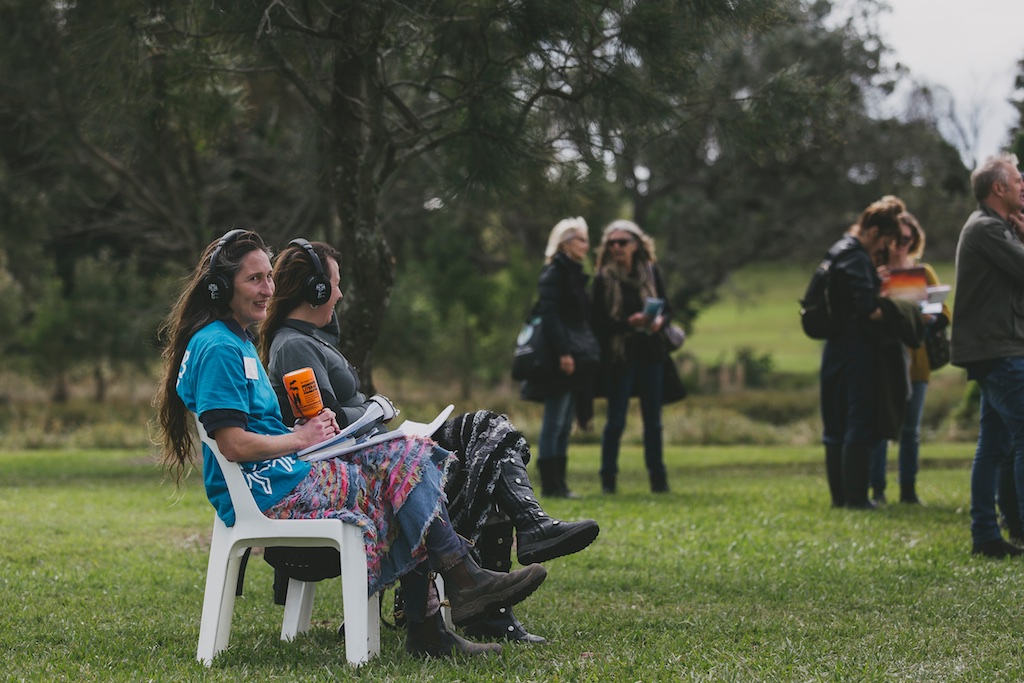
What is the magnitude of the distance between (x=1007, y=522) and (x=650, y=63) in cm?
335

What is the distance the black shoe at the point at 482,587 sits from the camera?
4.32 m

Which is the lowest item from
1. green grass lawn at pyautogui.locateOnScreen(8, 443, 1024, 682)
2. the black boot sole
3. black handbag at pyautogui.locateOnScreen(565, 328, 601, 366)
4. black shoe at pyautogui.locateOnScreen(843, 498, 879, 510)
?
black shoe at pyautogui.locateOnScreen(843, 498, 879, 510)

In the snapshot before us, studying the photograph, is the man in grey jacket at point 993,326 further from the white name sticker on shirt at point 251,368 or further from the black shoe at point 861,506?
the white name sticker on shirt at point 251,368

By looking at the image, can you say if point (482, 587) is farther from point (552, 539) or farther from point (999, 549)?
point (999, 549)

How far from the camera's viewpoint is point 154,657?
4.47m

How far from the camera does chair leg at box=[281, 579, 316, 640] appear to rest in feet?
15.9

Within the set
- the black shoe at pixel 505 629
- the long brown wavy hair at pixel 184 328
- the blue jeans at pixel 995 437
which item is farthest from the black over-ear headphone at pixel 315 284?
the blue jeans at pixel 995 437

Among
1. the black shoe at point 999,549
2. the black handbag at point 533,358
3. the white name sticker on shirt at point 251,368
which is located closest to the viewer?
the white name sticker on shirt at point 251,368

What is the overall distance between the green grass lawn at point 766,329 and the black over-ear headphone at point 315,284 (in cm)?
2342

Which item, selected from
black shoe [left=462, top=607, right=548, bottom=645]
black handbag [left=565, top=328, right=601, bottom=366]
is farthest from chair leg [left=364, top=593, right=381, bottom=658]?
black handbag [left=565, top=328, right=601, bottom=366]

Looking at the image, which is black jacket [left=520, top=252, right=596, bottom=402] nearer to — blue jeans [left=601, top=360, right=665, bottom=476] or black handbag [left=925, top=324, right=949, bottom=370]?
blue jeans [left=601, top=360, right=665, bottom=476]

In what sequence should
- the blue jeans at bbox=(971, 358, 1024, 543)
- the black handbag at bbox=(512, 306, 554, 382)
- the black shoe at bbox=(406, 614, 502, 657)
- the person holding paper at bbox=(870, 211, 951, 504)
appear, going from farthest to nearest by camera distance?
the black handbag at bbox=(512, 306, 554, 382) → the person holding paper at bbox=(870, 211, 951, 504) → the blue jeans at bbox=(971, 358, 1024, 543) → the black shoe at bbox=(406, 614, 502, 657)

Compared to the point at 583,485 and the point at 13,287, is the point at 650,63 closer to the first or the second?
the point at 583,485

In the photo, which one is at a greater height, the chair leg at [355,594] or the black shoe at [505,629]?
the chair leg at [355,594]
